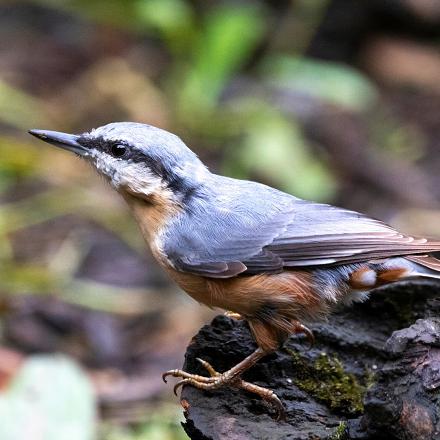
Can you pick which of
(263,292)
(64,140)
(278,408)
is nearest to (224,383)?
(278,408)

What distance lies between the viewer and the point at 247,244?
4.09 meters

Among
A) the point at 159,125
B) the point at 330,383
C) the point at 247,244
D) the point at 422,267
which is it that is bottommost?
the point at 159,125

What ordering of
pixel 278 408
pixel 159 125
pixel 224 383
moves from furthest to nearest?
pixel 159 125 < pixel 224 383 < pixel 278 408

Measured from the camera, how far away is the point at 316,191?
7906mm

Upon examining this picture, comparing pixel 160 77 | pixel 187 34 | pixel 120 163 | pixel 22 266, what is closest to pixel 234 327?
pixel 120 163

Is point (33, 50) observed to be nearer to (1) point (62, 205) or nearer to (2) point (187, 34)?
(2) point (187, 34)

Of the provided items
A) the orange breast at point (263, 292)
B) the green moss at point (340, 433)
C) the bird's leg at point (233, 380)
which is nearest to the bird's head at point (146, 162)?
the orange breast at point (263, 292)

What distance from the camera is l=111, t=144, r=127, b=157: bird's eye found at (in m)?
4.25

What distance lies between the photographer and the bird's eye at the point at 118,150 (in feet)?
14.0

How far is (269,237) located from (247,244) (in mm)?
106

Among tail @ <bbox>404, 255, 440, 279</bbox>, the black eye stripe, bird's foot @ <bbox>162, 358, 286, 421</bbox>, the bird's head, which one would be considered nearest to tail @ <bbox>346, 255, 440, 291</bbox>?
tail @ <bbox>404, 255, 440, 279</bbox>

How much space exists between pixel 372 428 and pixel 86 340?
379 centimetres

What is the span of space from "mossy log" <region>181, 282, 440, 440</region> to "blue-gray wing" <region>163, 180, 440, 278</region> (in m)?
0.34

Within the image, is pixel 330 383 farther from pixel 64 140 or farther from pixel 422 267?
pixel 64 140
